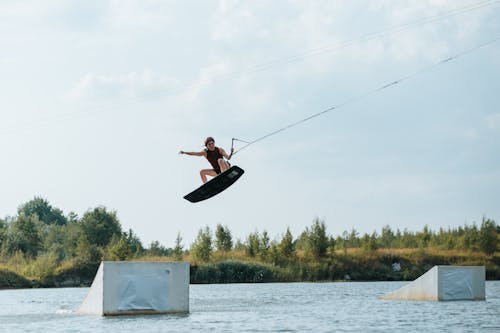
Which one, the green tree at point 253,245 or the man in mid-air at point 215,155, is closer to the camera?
the man in mid-air at point 215,155

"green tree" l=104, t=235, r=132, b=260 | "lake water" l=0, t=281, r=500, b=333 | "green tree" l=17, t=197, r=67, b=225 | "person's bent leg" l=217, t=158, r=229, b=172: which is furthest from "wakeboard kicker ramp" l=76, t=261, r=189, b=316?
"green tree" l=17, t=197, r=67, b=225

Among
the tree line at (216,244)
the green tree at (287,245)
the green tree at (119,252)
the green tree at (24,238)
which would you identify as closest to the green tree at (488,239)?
the tree line at (216,244)

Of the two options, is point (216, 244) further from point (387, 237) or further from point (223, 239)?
point (387, 237)

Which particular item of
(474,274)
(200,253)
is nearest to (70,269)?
(200,253)

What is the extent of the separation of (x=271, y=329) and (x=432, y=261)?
44.7 m

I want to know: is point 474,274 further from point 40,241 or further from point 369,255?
point 40,241

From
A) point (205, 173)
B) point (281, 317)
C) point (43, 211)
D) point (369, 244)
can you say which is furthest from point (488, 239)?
point (43, 211)

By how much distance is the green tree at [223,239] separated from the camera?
242 feet

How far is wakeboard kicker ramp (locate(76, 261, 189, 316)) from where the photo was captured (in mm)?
29688

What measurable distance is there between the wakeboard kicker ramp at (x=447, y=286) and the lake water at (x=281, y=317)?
633mm

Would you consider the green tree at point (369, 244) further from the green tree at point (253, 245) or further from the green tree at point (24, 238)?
the green tree at point (24, 238)

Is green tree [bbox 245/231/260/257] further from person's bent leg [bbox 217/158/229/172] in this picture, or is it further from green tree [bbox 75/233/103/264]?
person's bent leg [bbox 217/158/229/172]

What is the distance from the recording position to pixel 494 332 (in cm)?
2633

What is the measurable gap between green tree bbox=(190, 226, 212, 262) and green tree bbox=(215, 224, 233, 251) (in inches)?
97.0
